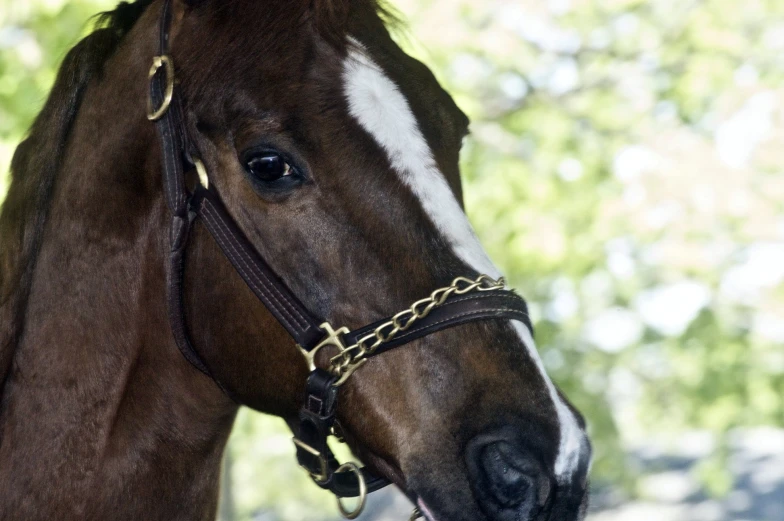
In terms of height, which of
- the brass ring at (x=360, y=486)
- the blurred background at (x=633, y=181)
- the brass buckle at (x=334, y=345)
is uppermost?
the brass buckle at (x=334, y=345)

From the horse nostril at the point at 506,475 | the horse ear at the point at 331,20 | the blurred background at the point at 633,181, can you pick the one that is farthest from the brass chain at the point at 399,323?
the blurred background at the point at 633,181

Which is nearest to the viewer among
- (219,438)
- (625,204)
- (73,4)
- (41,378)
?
(41,378)

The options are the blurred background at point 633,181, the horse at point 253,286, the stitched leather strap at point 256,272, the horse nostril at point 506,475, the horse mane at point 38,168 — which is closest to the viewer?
the horse nostril at point 506,475

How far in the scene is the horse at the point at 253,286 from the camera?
1.79 metres

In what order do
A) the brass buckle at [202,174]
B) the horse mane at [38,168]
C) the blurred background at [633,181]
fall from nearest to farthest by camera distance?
the brass buckle at [202,174] → the horse mane at [38,168] → the blurred background at [633,181]

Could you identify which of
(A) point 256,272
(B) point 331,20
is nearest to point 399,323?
(A) point 256,272

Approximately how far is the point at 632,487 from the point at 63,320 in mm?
7156

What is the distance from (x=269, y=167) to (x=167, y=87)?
1.29ft

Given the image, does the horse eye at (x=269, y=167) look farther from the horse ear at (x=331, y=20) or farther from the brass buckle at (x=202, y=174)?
the horse ear at (x=331, y=20)

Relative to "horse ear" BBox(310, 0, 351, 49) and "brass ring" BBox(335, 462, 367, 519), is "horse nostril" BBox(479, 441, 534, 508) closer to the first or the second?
"brass ring" BBox(335, 462, 367, 519)

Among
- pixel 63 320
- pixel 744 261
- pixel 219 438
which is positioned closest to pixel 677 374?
pixel 744 261

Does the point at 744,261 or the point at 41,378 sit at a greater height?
the point at 41,378

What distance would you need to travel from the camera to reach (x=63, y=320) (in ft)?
7.15

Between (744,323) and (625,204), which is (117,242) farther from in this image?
(744,323)
